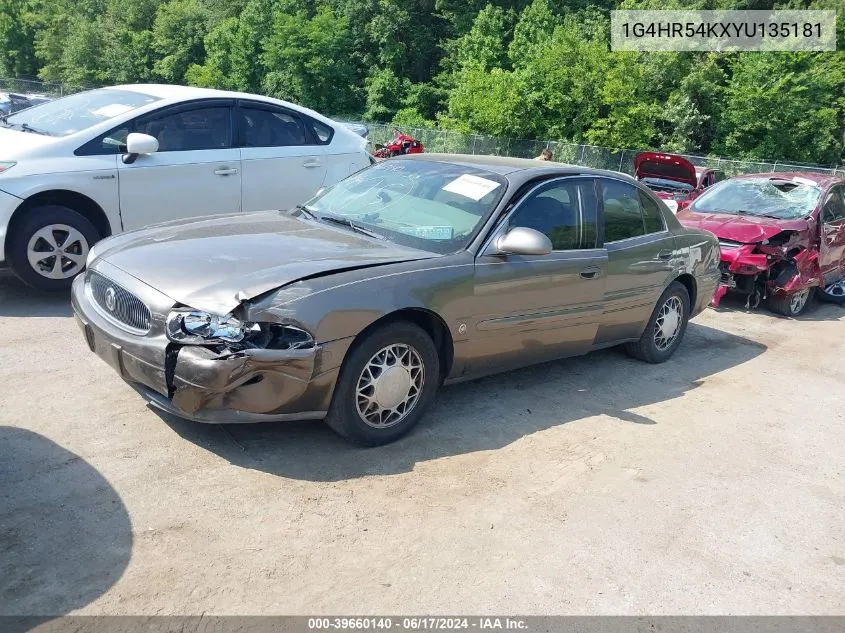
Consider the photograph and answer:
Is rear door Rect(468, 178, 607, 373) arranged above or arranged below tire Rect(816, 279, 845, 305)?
above

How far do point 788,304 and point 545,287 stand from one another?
537cm

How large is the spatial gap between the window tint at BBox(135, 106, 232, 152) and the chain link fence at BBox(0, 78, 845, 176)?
1979cm

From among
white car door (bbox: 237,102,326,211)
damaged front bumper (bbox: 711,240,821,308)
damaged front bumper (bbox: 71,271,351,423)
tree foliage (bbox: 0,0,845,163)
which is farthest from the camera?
tree foliage (bbox: 0,0,845,163)

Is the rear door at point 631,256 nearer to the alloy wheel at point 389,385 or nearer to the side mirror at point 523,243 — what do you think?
the side mirror at point 523,243

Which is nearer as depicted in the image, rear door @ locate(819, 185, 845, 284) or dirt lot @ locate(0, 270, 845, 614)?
dirt lot @ locate(0, 270, 845, 614)

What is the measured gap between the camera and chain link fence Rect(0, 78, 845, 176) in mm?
27109

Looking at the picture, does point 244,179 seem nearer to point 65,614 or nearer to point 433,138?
point 65,614

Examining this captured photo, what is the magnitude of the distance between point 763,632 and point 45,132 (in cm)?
653

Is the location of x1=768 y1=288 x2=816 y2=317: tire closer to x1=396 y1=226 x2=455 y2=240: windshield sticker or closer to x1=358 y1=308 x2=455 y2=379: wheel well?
x1=396 y1=226 x2=455 y2=240: windshield sticker

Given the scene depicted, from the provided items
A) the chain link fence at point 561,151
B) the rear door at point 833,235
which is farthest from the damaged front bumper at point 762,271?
the chain link fence at point 561,151

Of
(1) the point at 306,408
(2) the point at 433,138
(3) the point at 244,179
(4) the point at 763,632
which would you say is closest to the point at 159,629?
(1) the point at 306,408

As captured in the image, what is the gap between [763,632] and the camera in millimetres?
3109

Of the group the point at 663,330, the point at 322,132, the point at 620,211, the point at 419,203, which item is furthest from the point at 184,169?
the point at 663,330

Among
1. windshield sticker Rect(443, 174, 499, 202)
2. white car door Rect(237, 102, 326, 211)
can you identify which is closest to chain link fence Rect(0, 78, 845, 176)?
white car door Rect(237, 102, 326, 211)
